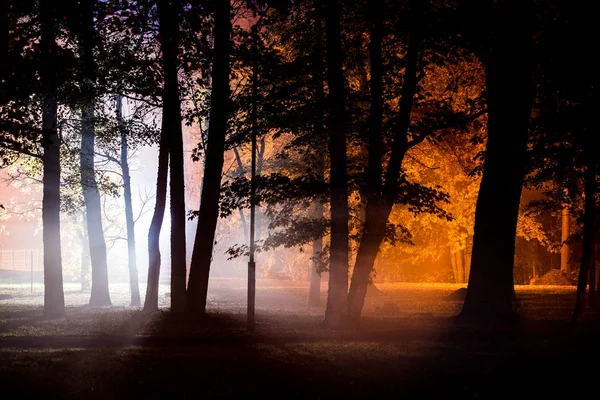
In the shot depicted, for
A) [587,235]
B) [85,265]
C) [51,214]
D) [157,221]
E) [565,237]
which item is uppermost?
[51,214]

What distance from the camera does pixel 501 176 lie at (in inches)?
719

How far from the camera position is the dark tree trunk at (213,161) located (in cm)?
1859

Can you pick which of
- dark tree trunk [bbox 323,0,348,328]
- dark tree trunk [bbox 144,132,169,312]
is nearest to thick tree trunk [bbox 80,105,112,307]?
dark tree trunk [bbox 144,132,169,312]

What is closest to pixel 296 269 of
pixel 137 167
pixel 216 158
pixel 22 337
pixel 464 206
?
pixel 137 167

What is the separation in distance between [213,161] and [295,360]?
8.04 meters

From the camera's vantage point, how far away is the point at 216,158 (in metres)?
18.9

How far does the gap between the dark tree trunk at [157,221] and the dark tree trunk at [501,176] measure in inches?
351

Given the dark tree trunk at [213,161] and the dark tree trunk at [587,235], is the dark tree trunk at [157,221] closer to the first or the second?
the dark tree trunk at [213,161]

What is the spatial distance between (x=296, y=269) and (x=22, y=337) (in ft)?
134

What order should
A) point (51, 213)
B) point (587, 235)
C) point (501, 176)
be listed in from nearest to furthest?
point (587, 235) < point (501, 176) < point (51, 213)

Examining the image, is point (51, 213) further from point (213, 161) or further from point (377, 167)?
point (377, 167)

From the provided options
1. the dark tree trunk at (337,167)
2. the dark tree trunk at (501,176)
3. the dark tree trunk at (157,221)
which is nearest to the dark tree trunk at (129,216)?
the dark tree trunk at (157,221)

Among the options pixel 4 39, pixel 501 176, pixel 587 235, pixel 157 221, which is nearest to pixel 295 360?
pixel 4 39

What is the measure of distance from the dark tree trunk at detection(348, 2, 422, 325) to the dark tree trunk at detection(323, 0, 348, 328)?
61 centimetres
